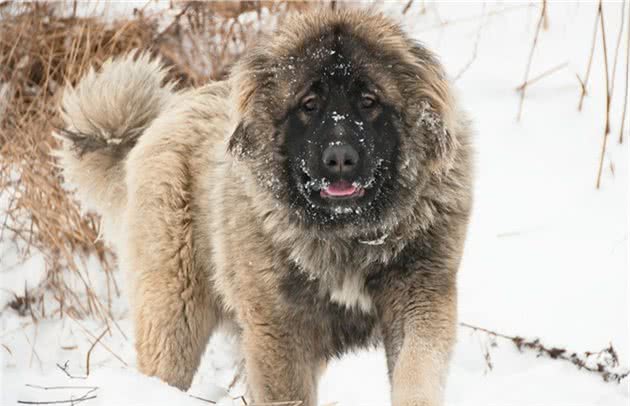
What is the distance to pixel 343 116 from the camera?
364cm

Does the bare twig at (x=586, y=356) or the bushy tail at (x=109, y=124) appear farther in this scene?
the bushy tail at (x=109, y=124)

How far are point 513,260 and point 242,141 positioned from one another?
8.24 feet

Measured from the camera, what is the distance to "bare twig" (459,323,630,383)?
4613 millimetres

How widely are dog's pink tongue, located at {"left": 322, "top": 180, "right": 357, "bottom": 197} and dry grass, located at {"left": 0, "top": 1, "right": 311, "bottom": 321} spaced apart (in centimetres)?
276

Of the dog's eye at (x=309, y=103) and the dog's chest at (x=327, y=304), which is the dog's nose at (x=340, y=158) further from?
the dog's chest at (x=327, y=304)

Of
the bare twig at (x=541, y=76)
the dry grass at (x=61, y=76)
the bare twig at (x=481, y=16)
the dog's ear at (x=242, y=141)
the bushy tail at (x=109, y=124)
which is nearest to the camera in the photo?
the dog's ear at (x=242, y=141)

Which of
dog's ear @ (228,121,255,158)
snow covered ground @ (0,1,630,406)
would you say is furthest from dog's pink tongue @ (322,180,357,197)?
snow covered ground @ (0,1,630,406)

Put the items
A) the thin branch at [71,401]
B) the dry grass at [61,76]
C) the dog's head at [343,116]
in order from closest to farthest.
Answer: the thin branch at [71,401], the dog's head at [343,116], the dry grass at [61,76]

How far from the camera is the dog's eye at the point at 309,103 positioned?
375 cm

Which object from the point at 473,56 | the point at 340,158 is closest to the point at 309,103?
the point at 340,158

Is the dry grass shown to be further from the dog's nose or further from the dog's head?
the dog's nose

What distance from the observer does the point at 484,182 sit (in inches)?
258

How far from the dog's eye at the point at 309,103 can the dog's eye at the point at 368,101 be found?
0.19 metres

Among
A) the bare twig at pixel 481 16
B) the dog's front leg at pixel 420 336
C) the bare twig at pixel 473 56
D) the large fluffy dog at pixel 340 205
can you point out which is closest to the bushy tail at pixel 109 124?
the large fluffy dog at pixel 340 205
